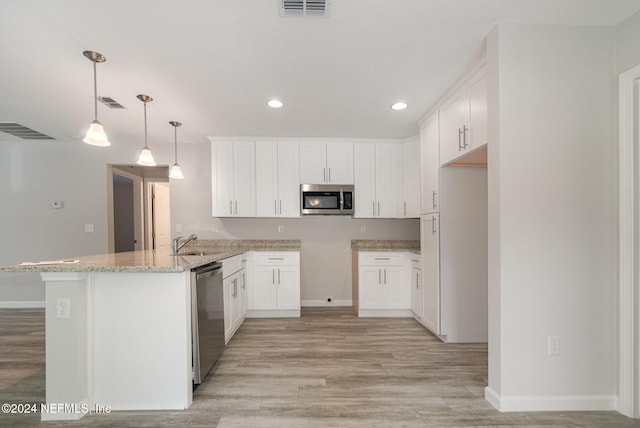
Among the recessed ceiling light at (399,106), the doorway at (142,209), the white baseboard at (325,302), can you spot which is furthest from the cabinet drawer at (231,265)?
the doorway at (142,209)

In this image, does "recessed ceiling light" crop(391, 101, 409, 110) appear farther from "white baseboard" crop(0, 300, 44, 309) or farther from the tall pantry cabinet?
"white baseboard" crop(0, 300, 44, 309)

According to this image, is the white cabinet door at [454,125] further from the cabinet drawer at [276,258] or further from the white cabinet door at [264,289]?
the white cabinet door at [264,289]

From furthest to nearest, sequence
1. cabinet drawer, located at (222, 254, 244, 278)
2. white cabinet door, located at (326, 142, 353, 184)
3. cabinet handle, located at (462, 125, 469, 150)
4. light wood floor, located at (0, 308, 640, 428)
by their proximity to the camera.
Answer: white cabinet door, located at (326, 142, 353, 184) → cabinet drawer, located at (222, 254, 244, 278) → cabinet handle, located at (462, 125, 469, 150) → light wood floor, located at (0, 308, 640, 428)

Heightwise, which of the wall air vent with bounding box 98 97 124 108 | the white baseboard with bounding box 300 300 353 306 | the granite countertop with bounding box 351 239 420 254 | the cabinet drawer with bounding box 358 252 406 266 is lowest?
the white baseboard with bounding box 300 300 353 306

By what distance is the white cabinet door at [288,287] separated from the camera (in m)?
3.91

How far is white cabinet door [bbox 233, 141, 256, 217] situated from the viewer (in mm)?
4156

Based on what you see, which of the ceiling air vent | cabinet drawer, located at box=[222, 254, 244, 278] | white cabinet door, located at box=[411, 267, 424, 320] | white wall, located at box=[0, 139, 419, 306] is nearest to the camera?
the ceiling air vent

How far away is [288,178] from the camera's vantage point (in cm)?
418

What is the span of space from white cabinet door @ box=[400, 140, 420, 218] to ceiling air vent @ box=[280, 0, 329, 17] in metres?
2.76

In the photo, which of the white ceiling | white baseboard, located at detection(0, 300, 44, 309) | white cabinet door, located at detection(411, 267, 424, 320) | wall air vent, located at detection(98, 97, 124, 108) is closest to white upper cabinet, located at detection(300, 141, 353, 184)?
the white ceiling

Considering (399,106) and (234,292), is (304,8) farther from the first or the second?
(234,292)

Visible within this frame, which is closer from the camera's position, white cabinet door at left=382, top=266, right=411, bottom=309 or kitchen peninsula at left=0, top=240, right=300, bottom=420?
kitchen peninsula at left=0, top=240, right=300, bottom=420

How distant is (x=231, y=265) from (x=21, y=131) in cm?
354

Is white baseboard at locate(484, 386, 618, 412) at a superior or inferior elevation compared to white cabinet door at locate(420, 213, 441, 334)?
inferior
